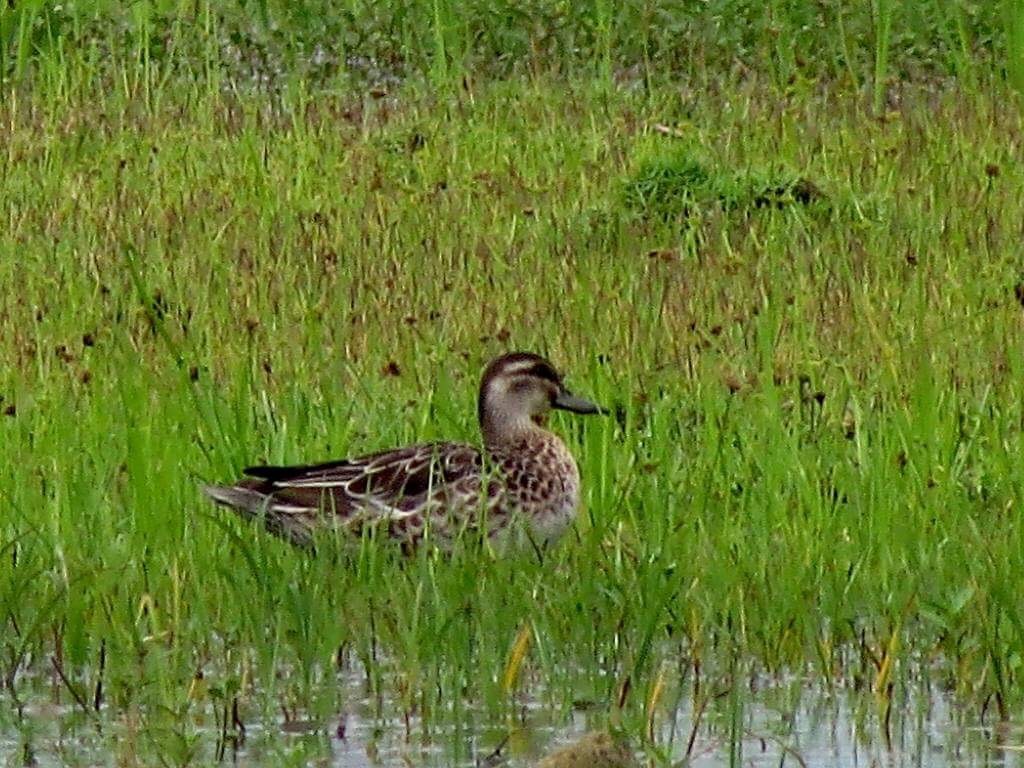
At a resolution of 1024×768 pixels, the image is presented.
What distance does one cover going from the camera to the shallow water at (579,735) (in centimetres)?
538

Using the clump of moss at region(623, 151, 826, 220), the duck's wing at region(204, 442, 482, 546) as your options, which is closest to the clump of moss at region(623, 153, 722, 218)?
the clump of moss at region(623, 151, 826, 220)

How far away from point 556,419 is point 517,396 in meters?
0.62

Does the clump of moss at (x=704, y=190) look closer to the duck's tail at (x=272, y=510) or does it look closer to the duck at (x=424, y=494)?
the duck at (x=424, y=494)

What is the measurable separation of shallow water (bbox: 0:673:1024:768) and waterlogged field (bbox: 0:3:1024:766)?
0.01m

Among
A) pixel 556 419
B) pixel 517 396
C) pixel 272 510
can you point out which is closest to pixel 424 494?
pixel 272 510

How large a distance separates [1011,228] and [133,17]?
5.61 metres

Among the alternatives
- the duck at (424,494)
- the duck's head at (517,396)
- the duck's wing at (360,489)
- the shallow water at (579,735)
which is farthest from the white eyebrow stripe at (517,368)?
the shallow water at (579,735)

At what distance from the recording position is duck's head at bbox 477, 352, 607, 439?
308 inches

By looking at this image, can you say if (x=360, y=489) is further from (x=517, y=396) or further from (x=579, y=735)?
(x=579, y=735)

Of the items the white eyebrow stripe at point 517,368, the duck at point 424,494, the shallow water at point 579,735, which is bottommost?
the shallow water at point 579,735

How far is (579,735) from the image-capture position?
18.2 feet

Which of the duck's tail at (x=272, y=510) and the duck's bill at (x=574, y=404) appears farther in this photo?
the duck's bill at (x=574, y=404)

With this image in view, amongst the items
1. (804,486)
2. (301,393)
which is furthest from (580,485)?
(301,393)

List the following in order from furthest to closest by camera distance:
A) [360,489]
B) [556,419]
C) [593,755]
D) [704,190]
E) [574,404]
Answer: [704,190]
[556,419]
[574,404]
[360,489]
[593,755]
